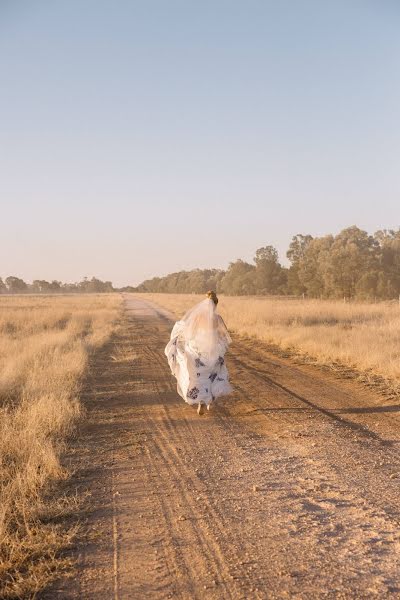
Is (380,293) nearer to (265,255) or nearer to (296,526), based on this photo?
(265,255)

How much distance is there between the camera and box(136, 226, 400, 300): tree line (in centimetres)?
4972

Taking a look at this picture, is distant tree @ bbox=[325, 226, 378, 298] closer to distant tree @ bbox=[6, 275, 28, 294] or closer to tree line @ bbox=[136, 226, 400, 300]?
tree line @ bbox=[136, 226, 400, 300]

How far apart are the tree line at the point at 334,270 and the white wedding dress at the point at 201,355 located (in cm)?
3949

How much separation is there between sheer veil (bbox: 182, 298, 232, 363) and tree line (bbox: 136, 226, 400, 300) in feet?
129

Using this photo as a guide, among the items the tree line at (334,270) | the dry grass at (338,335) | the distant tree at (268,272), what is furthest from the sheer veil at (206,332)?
the distant tree at (268,272)

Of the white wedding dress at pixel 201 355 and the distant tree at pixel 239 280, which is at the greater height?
the distant tree at pixel 239 280

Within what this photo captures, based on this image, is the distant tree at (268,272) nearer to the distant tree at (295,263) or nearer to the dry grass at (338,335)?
the distant tree at (295,263)

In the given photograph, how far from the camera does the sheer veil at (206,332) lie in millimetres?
9500

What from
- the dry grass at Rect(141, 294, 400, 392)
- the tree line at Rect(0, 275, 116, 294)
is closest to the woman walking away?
the dry grass at Rect(141, 294, 400, 392)

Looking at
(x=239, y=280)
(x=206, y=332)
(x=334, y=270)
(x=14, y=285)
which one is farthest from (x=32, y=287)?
(x=206, y=332)

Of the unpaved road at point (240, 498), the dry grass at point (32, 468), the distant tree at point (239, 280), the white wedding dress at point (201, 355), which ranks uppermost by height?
the distant tree at point (239, 280)

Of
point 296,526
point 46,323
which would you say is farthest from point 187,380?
point 46,323

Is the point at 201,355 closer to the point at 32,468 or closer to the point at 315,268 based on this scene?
the point at 32,468

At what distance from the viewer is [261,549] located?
4145 millimetres
